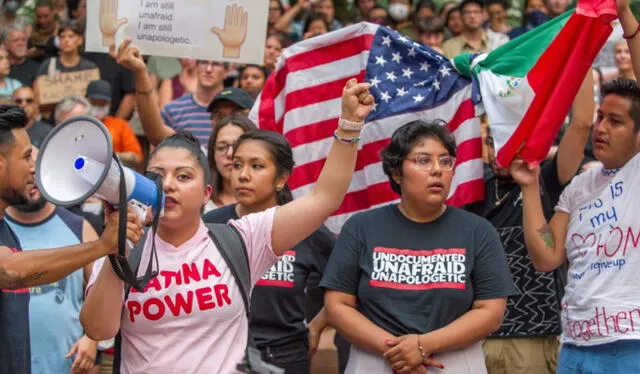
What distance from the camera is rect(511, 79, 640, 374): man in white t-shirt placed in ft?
15.4

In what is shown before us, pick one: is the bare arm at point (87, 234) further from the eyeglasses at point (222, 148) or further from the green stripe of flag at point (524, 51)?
the green stripe of flag at point (524, 51)

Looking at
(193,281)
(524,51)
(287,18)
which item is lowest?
(193,281)

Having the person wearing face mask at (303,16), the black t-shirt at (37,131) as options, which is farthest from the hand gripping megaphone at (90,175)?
the person wearing face mask at (303,16)

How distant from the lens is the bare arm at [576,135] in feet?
17.5

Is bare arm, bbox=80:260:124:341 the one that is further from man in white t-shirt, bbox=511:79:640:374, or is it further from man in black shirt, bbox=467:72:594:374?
man in black shirt, bbox=467:72:594:374

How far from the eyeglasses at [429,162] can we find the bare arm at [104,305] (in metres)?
1.77

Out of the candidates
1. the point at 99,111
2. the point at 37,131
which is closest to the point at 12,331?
the point at 37,131

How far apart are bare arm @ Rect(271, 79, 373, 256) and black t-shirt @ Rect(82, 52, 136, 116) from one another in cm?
683

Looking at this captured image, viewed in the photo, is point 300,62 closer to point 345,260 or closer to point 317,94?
point 317,94

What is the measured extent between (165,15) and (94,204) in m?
1.61

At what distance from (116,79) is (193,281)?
7.01 m

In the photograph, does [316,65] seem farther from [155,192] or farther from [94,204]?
[155,192]

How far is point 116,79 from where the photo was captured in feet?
35.3

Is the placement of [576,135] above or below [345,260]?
above
